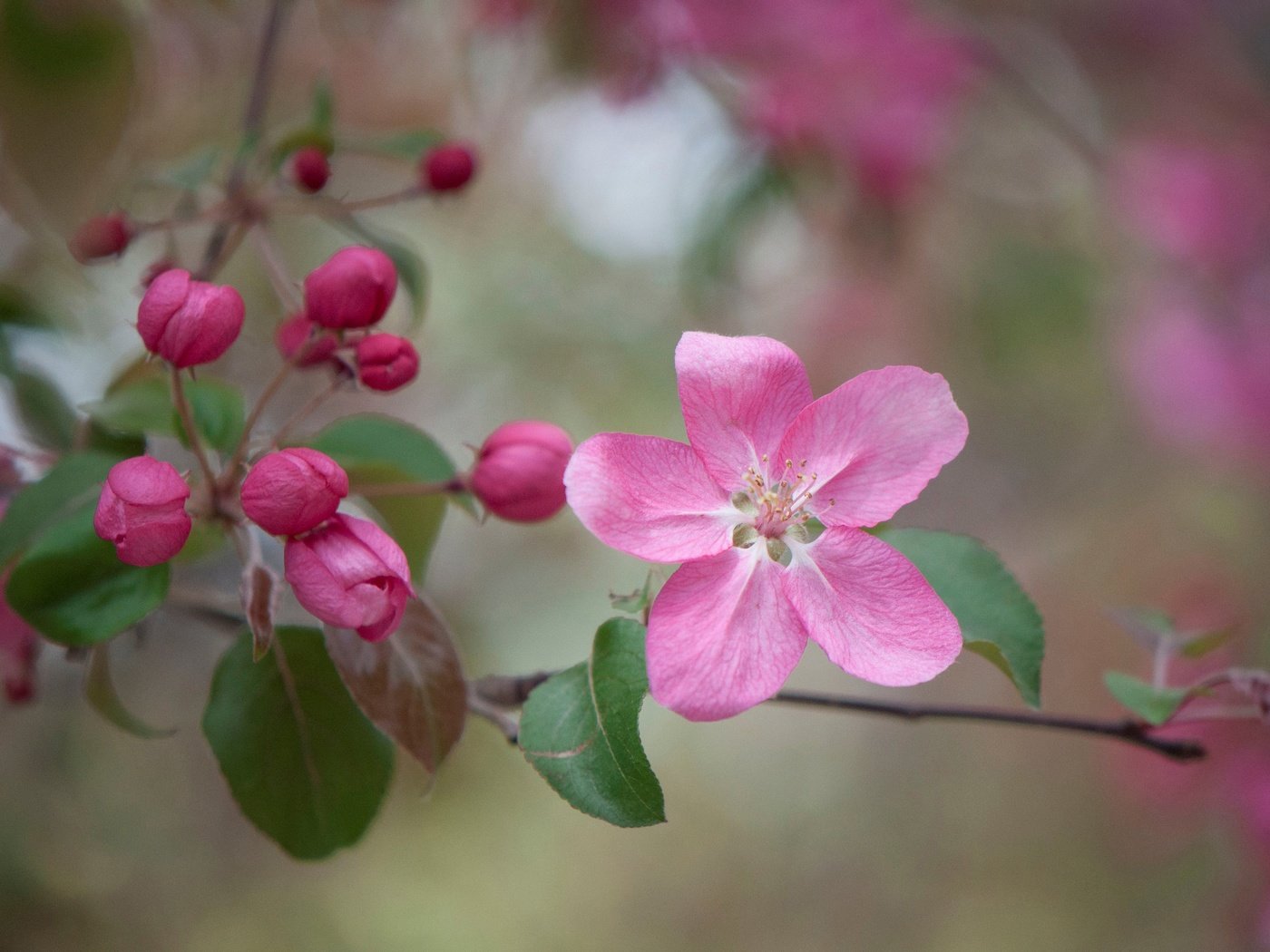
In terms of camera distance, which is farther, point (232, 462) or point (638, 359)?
point (638, 359)

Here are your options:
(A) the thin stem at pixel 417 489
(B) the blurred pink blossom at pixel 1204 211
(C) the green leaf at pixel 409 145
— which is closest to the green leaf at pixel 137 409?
(A) the thin stem at pixel 417 489

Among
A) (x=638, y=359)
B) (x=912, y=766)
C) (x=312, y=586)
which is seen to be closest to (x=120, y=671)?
(x=638, y=359)

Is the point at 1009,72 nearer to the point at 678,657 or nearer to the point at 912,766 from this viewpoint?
the point at 678,657

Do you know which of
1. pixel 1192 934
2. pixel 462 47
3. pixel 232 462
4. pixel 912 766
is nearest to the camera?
pixel 232 462

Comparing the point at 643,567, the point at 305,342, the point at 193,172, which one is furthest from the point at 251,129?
the point at 643,567

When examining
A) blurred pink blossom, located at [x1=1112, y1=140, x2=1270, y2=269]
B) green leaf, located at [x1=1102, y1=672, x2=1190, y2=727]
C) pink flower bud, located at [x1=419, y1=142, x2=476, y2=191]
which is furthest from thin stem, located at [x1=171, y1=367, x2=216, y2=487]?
blurred pink blossom, located at [x1=1112, y1=140, x2=1270, y2=269]

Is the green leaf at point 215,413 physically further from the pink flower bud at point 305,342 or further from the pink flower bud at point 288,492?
the pink flower bud at point 288,492

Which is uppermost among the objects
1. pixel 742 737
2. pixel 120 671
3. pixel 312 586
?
pixel 312 586
